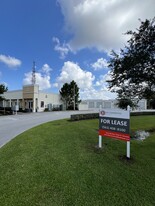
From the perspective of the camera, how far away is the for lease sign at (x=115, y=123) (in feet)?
20.6

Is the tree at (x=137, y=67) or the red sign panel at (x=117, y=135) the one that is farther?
the tree at (x=137, y=67)

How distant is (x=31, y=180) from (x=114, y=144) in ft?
15.8

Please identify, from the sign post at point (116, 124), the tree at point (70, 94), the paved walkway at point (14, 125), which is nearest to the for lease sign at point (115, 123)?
the sign post at point (116, 124)

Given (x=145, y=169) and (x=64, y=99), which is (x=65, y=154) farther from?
(x=64, y=99)

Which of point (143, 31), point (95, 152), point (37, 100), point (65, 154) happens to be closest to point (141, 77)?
point (143, 31)

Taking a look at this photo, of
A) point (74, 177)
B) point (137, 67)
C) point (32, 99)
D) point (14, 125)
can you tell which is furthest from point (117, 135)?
point (32, 99)

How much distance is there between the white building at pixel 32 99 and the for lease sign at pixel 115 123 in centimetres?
3040

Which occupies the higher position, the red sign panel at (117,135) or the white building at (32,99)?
the white building at (32,99)

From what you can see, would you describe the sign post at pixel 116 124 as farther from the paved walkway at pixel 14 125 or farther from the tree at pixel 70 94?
the tree at pixel 70 94

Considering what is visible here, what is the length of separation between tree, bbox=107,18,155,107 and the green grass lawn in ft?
18.1

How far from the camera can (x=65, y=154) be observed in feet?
20.9

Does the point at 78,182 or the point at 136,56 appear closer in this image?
the point at 78,182

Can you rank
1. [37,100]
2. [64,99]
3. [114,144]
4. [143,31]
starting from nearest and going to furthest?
[114,144] → [143,31] → [37,100] → [64,99]

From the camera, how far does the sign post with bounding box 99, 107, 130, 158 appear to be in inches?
246
